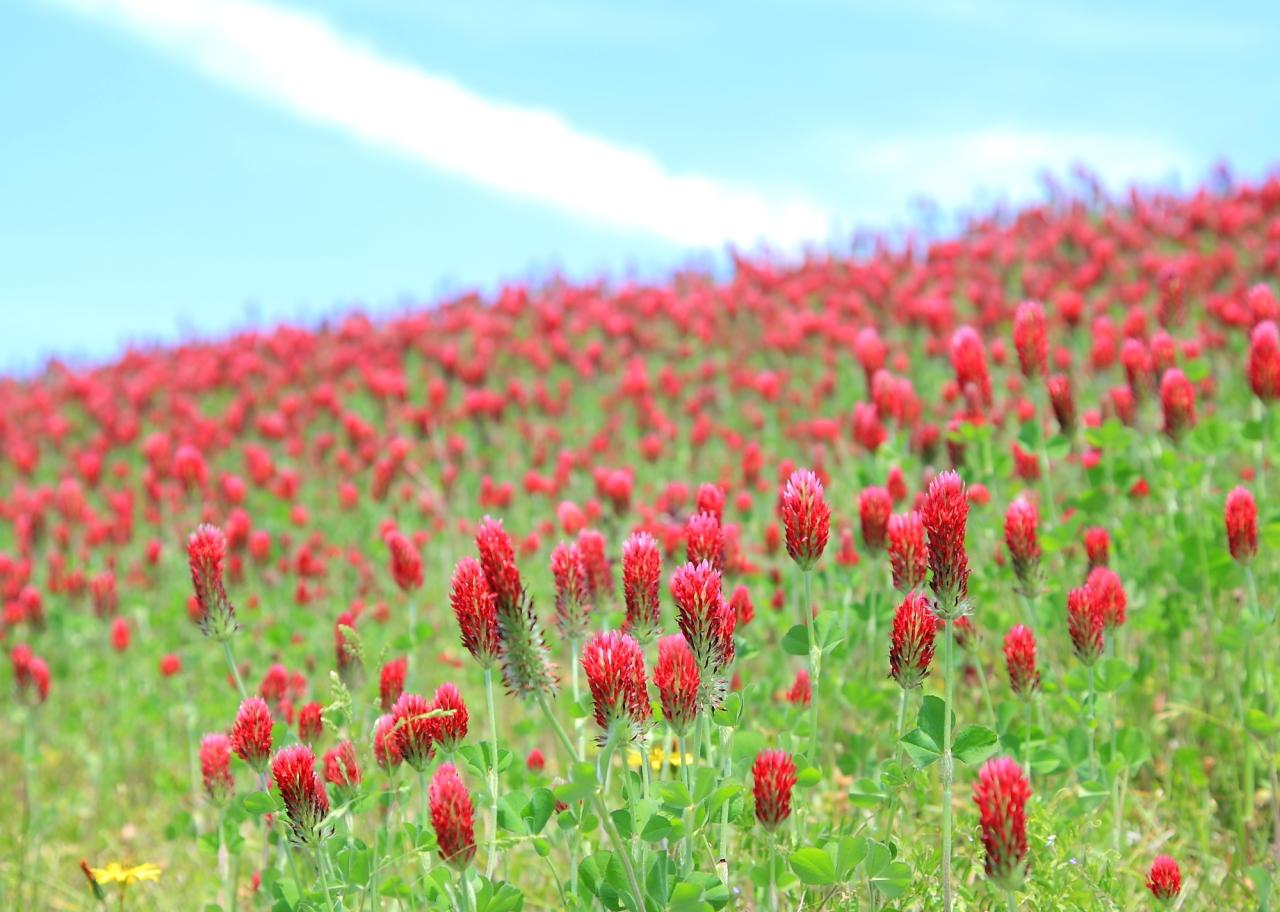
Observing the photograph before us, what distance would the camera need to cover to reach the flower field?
2.44 meters

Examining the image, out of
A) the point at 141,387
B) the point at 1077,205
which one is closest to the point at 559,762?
the point at 141,387

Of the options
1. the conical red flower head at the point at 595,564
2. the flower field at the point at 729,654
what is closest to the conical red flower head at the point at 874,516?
the flower field at the point at 729,654

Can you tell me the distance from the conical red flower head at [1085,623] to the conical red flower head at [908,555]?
53cm

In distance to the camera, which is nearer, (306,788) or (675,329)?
(306,788)

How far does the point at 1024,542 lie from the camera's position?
3359 mm

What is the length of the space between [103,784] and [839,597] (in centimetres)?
446

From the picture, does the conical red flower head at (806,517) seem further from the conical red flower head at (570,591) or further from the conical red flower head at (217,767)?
the conical red flower head at (217,767)

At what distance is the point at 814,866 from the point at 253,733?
4.17 ft

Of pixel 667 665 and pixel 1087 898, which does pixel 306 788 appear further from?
pixel 1087 898

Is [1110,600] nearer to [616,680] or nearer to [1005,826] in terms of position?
[1005,826]

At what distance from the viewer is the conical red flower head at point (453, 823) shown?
2.30 metres

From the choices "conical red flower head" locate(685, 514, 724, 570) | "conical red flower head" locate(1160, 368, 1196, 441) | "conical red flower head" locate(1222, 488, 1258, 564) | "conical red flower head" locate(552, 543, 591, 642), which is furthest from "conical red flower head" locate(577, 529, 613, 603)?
"conical red flower head" locate(1160, 368, 1196, 441)

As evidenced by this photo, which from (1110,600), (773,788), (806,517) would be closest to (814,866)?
(773,788)

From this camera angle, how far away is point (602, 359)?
13.9 m
